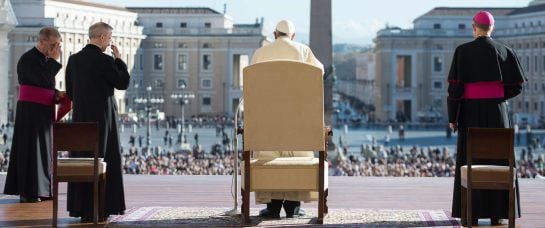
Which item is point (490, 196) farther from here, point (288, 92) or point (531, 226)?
point (288, 92)

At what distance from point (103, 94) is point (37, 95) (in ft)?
3.65

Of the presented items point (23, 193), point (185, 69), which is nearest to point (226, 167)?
point (23, 193)

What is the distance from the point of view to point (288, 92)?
8.90m

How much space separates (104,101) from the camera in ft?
30.6

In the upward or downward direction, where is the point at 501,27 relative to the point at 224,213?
upward

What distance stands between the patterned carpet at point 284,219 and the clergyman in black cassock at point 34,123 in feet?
3.17

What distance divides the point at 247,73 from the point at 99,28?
111 cm

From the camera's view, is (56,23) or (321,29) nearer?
(321,29)

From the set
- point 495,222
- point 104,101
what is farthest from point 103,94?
point 495,222

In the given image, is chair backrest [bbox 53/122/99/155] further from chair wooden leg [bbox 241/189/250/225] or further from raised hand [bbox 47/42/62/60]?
raised hand [bbox 47/42/62/60]

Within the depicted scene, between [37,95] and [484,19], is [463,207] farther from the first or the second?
[37,95]

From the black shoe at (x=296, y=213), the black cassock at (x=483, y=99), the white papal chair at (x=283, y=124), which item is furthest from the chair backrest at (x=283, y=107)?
the black cassock at (x=483, y=99)

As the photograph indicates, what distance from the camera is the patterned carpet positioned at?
29.5 ft

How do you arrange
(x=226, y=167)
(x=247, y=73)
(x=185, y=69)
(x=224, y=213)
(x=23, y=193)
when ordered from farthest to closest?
(x=185, y=69)
(x=226, y=167)
(x=23, y=193)
(x=224, y=213)
(x=247, y=73)
